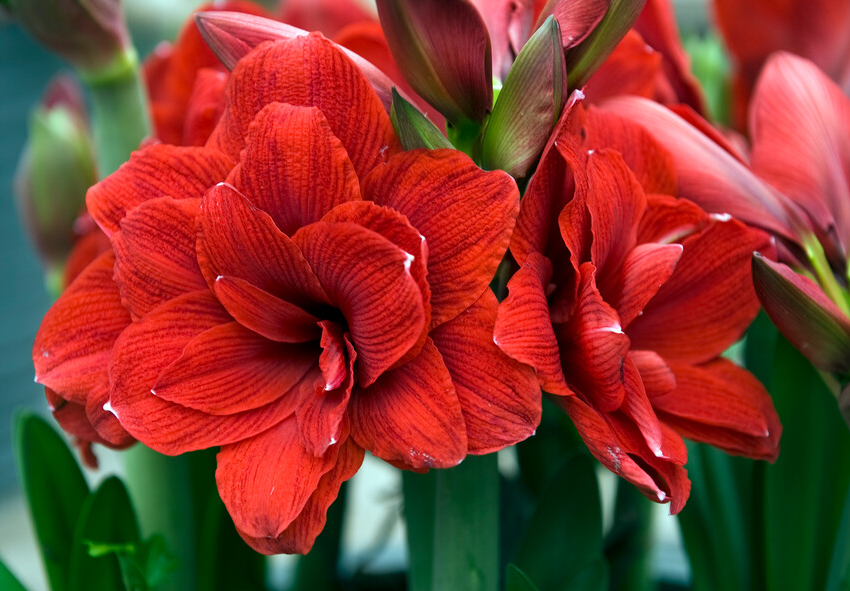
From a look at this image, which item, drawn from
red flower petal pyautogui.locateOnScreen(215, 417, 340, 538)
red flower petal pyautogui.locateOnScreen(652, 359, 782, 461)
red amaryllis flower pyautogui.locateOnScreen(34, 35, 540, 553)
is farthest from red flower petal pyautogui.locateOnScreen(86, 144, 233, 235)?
red flower petal pyautogui.locateOnScreen(652, 359, 782, 461)

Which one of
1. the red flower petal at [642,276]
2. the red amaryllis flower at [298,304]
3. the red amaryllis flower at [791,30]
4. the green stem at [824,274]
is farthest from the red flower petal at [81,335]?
the red amaryllis flower at [791,30]

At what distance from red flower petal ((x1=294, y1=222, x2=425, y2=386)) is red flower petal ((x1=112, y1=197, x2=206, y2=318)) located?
0.16 ft

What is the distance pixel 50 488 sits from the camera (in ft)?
1.52

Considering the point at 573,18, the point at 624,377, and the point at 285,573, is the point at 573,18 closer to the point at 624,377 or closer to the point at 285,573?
the point at 624,377

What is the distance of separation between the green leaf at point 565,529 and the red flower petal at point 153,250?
0.24m

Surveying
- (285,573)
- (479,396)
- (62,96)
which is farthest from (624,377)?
(62,96)

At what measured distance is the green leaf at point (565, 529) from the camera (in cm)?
43

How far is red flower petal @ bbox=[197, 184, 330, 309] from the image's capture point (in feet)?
0.99

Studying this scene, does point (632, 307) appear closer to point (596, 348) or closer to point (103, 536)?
point (596, 348)

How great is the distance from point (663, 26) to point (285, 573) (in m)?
0.49

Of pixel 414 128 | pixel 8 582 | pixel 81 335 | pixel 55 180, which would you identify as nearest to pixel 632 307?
pixel 414 128

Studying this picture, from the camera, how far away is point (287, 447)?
0.31m

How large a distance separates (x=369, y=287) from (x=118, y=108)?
0.26 meters

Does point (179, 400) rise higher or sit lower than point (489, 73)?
lower
